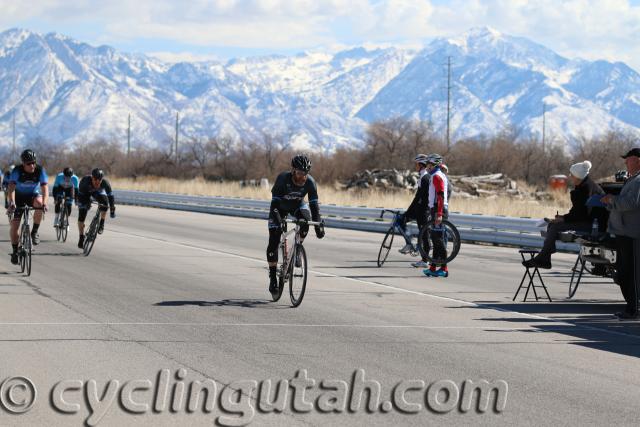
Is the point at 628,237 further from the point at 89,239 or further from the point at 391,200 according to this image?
the point at 391,200

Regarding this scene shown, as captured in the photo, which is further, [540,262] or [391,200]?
[391,200]

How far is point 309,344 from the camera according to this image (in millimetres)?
9531

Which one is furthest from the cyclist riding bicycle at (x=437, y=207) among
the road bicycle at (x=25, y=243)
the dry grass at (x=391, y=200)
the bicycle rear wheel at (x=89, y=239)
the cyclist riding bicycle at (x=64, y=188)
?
the dry grass at (x=391, y=200)

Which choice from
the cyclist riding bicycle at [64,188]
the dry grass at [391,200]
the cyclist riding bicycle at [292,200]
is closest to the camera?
the cyclist riding bicycle at [292,200]

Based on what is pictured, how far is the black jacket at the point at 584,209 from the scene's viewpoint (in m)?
13.0

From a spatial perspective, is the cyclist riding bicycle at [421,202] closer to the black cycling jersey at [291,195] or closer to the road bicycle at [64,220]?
the black cycling jersey at [291,195]

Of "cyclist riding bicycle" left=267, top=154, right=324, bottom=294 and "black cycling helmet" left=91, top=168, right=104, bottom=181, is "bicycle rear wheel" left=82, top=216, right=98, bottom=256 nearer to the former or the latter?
"black cycling helmet" left=91, top=168, right=104, bottom=181

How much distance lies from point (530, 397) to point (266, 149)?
70.6 meters

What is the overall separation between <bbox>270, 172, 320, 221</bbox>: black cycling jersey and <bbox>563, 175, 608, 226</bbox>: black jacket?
324 centimetres

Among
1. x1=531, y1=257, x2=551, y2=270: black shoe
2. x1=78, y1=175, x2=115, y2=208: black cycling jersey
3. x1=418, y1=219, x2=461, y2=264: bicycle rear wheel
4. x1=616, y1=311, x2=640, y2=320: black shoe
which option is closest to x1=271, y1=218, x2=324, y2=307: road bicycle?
x1=531, y1=257, x2=551, y2=270: black shoe

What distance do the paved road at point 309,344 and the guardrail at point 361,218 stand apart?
6.55 meters

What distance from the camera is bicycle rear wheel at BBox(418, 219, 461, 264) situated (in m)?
16.2

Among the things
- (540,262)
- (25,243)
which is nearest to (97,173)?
(25,243)

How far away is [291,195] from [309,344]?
3070 mm
